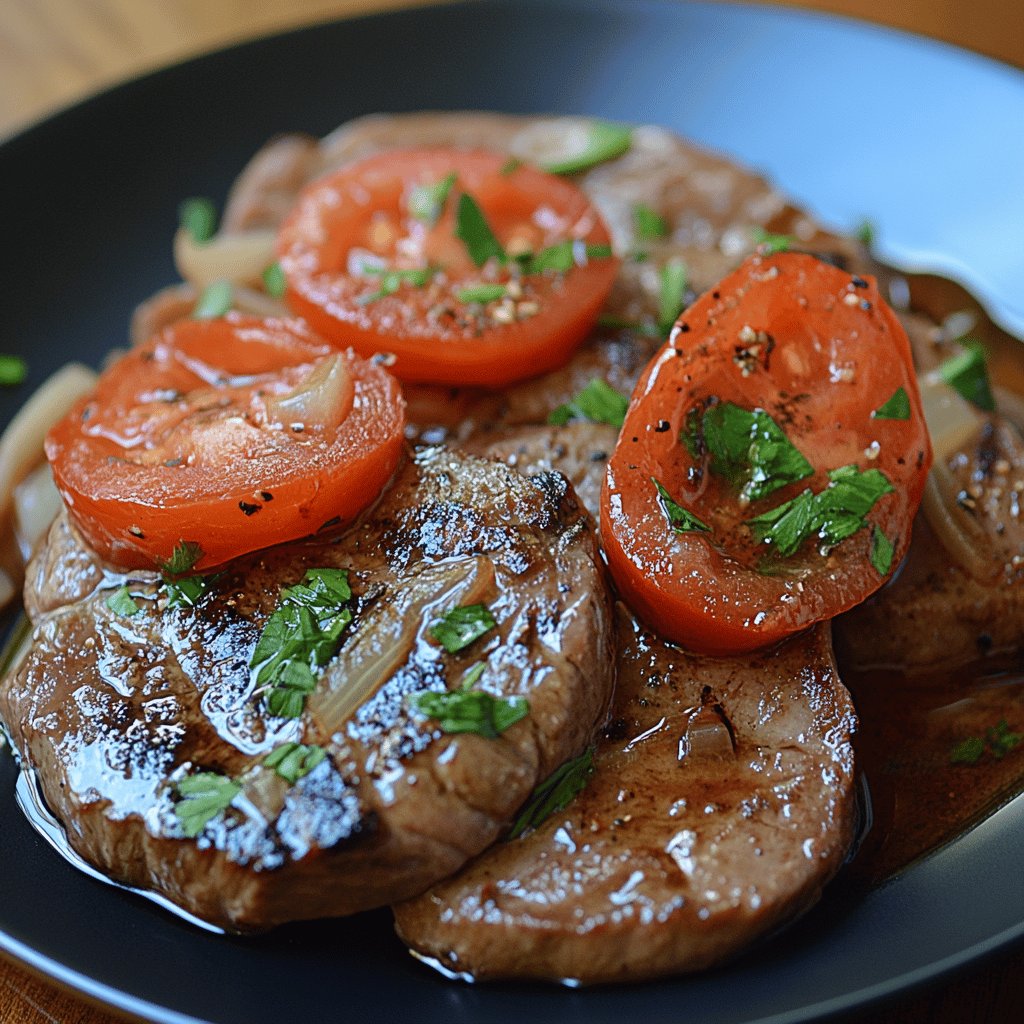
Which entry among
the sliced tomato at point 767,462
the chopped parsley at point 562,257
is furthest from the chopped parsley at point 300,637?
the chopped parsley at point 562,257

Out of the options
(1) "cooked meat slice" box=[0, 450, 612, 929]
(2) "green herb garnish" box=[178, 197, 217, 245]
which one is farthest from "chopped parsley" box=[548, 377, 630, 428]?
(2) "green herb garnish" box=[178, 197, 217, 245]

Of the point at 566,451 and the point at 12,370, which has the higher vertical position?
the point at 12,370

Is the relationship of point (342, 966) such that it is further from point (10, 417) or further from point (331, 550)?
point (10, 417)

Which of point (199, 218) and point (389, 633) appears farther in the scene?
point (199, 218)

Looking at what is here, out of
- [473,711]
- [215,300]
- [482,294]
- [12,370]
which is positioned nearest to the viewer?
[473,711]

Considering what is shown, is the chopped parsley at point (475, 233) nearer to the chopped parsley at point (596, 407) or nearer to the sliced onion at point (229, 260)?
the chopped parsley at point (596, 407)

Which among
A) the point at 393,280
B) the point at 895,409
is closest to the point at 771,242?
the point at 895,409

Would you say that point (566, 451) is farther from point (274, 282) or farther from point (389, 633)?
point (274, 282)

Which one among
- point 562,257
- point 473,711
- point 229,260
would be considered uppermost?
point 229,260
